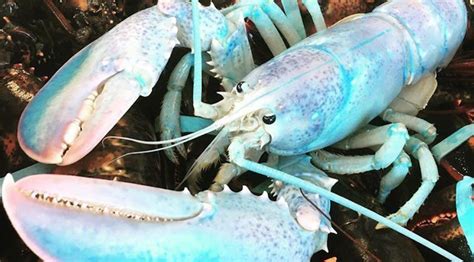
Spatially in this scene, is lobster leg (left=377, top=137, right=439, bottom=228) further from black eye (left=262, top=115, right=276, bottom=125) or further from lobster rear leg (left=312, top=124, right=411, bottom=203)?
black eye (left=262, top=115, right=276, bottom=125)

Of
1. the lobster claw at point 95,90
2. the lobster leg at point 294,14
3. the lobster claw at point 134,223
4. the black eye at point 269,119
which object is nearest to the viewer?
the lobster claw at point 134,223

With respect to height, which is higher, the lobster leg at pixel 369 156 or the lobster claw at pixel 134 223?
the lobster claw at pixel 134 223

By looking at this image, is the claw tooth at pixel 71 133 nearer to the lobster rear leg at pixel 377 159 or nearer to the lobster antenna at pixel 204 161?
the lobster antenna at pixel 204 161

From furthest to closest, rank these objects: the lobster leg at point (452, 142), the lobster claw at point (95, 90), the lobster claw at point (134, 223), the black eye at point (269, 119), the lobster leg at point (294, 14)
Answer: the lobster leg at point (294, 14), the lobster leg at point (452, 142), the black eye at point (269, 119), the lobster claw at point (95, 90), the lobster claw at point (134, 223)

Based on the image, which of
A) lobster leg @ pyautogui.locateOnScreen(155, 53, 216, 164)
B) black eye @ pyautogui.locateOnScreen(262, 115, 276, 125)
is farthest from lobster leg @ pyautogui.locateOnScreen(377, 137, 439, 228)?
lobster leg @ pyautogui.locateOnScreen(155, 53, 216, 164)

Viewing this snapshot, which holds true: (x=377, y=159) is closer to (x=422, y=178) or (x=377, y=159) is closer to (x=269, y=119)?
(x=422, y=178)

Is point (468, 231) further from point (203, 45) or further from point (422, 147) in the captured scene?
point (203, 45)

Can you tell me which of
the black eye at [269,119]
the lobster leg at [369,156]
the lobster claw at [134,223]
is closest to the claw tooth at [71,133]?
the lobster claw at [134,223]

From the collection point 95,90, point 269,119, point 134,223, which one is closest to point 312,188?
point 269,119
